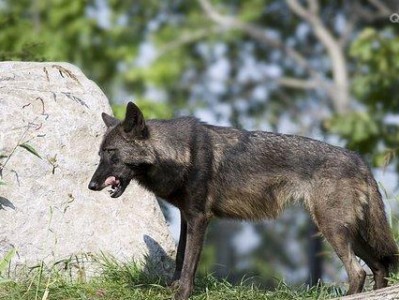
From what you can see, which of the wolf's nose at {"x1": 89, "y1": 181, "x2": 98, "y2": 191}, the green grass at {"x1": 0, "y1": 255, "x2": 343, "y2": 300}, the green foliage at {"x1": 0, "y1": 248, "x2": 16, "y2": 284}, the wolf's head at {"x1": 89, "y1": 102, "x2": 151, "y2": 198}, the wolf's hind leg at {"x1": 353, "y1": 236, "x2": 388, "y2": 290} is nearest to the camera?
the green foliage at {"x1": 0, "y1": 248, "x2": 16, "y2": 284}

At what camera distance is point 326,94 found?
103 ft

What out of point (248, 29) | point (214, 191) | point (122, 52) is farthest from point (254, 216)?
point (248, 29)

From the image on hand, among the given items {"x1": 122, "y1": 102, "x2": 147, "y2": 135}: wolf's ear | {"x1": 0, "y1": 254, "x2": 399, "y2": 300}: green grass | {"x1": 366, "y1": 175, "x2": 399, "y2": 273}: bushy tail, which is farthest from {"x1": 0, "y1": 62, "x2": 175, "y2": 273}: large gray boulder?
{"x1": 366, "y1": 175, "x2": 399, "y2": 273}: bushy tail

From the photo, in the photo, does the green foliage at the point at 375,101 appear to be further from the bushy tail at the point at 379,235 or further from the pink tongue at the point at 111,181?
the pink tongue at the point at 111,181

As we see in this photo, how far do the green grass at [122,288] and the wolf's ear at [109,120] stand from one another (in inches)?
46.2

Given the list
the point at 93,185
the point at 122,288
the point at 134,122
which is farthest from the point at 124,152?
the point at 122,288

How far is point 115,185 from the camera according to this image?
8.28 meters

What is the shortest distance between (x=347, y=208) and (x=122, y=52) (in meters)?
20.5

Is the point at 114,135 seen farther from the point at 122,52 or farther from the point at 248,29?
the point at 248,29

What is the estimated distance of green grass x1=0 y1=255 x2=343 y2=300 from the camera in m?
7.96

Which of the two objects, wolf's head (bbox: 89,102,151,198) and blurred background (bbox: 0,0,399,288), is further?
blurred background (bbox: 0,0,399,288)

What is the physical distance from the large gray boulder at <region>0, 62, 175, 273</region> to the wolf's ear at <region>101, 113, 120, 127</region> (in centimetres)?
44

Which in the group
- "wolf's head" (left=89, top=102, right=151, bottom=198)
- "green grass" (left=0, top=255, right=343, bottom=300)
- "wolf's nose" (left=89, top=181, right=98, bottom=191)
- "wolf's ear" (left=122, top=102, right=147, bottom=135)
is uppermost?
"wolf's ear" (left=122, top=102, right=147, bottom=135)

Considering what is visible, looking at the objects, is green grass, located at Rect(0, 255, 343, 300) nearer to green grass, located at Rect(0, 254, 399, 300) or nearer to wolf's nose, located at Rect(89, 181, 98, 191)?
green grass, located at Rect(0, 254, 399, 300)
